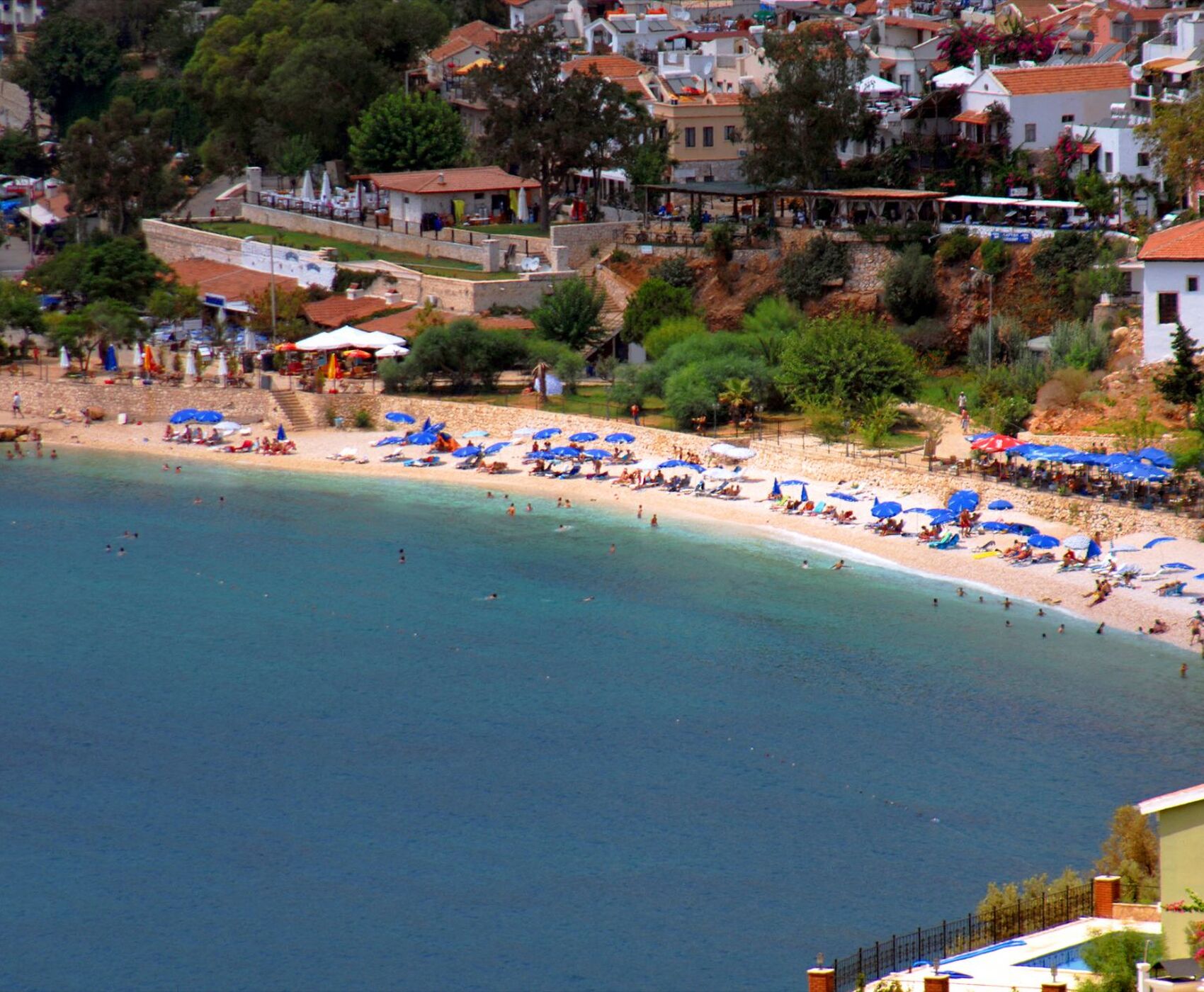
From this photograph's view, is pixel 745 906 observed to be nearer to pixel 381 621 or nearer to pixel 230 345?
pixel 381 621

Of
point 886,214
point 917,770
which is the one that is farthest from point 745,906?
point 886,214

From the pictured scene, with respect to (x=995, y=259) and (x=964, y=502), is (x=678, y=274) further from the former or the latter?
(x=964, y=502)

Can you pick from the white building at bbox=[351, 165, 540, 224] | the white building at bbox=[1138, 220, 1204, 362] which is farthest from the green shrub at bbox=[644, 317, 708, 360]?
the white building at bbox=[1138, 220, 1204, 362]

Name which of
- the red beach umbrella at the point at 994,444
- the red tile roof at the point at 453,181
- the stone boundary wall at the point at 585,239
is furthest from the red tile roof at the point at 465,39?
the red beach umbrella at the point at 994,444

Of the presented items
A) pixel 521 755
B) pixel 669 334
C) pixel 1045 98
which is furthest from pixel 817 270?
pixel 521 755

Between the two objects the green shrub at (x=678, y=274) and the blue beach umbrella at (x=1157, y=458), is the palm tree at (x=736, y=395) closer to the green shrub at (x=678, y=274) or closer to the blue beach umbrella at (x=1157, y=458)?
the green shrub at (x=678, y=274)
